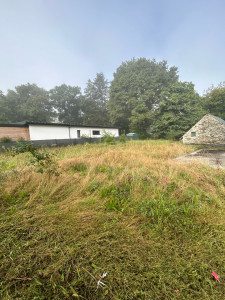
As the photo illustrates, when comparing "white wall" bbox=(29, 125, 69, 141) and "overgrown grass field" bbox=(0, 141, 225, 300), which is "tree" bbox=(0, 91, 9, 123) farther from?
"overgrown grass field" bbox=(0, 141, 225, 300)

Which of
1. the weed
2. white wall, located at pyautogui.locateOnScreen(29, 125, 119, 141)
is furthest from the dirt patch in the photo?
white wall, located at pyautogui.locateOnScreen(29, 125, 119, 141)

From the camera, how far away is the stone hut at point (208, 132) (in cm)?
1328

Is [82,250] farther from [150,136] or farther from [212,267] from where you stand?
[150,136]

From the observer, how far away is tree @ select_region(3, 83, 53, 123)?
24.7 metres

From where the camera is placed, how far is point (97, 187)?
259 centimetres

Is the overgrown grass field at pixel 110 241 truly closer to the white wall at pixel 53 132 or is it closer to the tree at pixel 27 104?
the white wall at pixel 53 132

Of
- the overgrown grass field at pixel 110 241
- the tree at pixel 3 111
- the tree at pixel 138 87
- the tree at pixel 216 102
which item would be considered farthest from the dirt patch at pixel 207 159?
the tree at pixel 3 111

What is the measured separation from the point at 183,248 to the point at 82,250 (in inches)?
42.0

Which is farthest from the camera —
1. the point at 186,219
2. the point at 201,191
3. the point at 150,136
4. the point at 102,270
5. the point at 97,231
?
the point at 150,136

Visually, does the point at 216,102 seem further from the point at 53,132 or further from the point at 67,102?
the point at 67,102

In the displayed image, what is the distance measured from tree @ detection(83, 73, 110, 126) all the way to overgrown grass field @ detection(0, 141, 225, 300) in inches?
1081

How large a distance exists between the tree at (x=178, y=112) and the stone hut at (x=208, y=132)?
100 inches

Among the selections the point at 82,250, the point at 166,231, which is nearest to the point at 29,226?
the point at 82,250

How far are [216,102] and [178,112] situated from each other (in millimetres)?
10680
